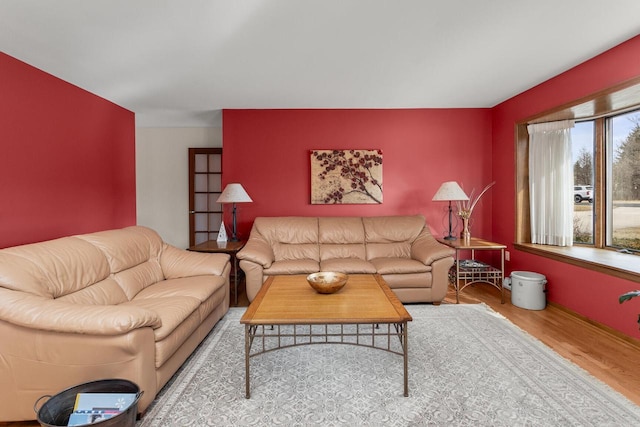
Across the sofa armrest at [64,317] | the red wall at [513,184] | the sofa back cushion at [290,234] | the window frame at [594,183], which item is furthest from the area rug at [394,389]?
the sofa back cushion at [290,234]

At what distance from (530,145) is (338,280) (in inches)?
123

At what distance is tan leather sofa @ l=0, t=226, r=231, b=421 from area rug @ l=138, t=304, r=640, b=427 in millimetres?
267

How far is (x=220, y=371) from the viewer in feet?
7.46

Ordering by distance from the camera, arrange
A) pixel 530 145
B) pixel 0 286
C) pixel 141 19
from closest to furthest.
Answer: pixel 0 286 → pixel 141 19 → pixel 530 145

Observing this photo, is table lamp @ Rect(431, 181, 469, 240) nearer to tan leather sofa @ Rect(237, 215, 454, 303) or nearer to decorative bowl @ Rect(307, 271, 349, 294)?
tan leather sofa @ Rect(237, 215, 454, 303)

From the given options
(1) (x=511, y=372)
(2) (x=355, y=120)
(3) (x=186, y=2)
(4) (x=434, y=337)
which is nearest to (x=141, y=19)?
(3) (x=186, y=2)

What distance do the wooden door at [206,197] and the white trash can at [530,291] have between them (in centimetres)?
446

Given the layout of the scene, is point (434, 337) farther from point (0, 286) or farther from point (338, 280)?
point (0, 286)

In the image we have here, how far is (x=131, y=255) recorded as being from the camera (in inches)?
114

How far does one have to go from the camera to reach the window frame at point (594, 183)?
2781 mm

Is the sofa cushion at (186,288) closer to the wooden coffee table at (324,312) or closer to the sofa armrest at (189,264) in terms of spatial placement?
the sofa armrest at (189,264)

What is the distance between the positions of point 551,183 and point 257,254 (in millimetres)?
3400

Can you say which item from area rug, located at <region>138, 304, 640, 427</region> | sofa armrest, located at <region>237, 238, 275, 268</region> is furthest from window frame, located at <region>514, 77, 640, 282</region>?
sofa armrest, located at <region>237, 238, 275, 268</region>

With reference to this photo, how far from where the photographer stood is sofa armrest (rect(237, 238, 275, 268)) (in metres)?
3.51
